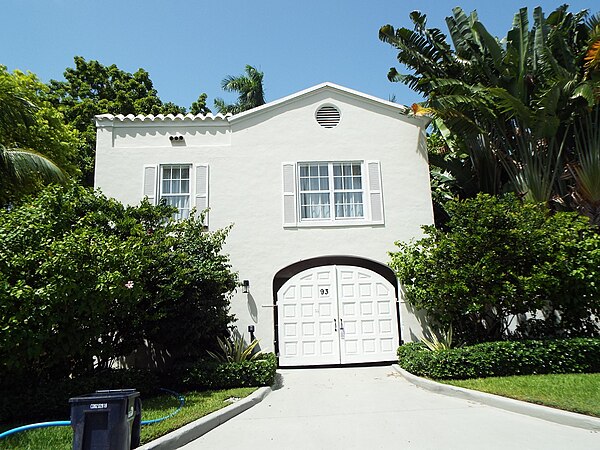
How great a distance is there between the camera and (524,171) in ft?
43.0

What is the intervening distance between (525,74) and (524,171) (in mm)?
2809

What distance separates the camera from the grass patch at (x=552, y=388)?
6.86 meters

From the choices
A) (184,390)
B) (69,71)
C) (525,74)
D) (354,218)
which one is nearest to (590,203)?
(525,74)

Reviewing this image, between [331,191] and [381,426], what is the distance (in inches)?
303

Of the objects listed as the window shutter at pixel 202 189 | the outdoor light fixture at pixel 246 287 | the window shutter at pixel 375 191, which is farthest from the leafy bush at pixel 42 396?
the window shutter at pixel 375 191

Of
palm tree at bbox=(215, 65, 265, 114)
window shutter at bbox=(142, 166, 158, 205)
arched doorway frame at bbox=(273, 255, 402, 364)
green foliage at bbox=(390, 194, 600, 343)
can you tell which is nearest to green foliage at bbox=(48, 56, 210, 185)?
palm tree at bbox=(215, 65, 265, 114)

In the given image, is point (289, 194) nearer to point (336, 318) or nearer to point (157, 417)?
point (336, 318)

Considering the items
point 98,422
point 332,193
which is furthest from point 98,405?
point 332,193

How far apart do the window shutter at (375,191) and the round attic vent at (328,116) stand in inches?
66.6

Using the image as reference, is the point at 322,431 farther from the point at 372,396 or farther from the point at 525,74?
the point at 525,74

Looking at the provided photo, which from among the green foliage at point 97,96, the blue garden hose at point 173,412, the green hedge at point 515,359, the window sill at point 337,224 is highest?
the green foliage at point 97,96

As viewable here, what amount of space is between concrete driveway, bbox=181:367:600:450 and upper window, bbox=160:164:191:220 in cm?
627

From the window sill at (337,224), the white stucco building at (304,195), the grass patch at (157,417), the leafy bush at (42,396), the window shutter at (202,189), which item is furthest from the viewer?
the window shutter at (202,189)

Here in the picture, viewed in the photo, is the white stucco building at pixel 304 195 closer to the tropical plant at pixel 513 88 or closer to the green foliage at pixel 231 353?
the green foliage at pixel 231 353
